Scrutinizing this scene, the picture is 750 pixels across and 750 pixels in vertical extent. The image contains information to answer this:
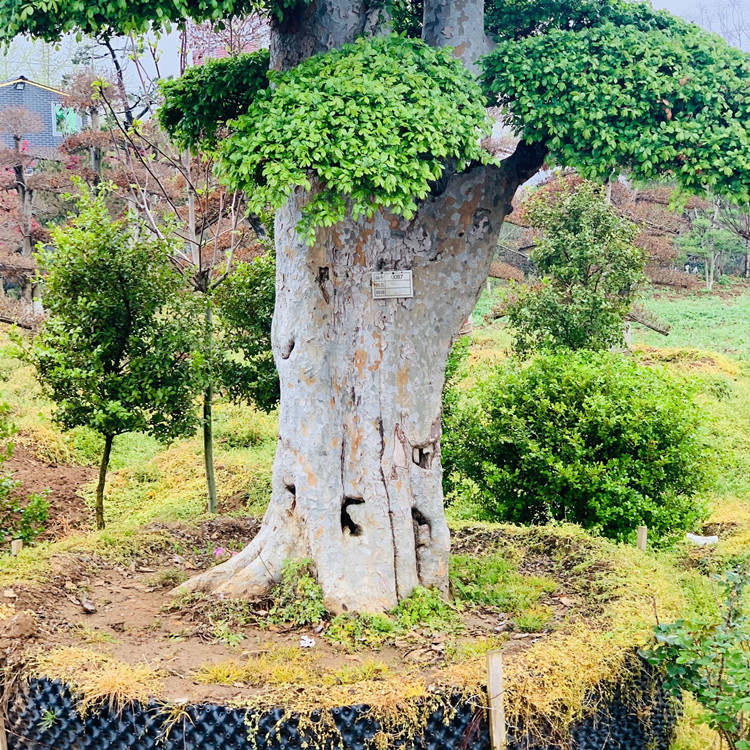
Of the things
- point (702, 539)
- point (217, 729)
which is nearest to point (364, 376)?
point (217, 729)

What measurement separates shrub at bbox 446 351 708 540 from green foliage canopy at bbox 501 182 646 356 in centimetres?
163

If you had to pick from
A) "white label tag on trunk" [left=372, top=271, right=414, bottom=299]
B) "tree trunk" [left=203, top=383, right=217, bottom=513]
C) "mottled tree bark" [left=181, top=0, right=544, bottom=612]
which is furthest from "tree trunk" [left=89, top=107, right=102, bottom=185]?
"white label tag on trunk" [left=372, top=271, right=414, bottom=299]

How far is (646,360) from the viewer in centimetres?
1705

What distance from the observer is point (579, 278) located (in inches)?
396

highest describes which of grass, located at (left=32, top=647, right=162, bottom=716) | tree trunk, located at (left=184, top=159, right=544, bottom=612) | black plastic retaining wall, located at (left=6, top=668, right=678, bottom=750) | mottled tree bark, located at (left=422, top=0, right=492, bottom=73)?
mottled tree bark, located at (left=422, top=0, right=492, bottom=73)

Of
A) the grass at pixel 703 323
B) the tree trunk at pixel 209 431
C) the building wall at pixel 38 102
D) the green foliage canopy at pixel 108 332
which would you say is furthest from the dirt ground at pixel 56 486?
the grass at pixel 703 323

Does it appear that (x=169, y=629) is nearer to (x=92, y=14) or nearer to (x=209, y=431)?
(x=209, y=431)

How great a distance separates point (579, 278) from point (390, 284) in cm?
514

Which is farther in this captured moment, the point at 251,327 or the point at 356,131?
the point at 251,327

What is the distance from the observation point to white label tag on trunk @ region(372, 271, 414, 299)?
5.55 metres

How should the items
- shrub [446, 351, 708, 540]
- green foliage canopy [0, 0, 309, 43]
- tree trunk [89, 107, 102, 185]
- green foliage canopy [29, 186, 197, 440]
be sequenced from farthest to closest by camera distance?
1. tree trunk [89, 107, 102, 185]
2. shrub [446, 351, 708, 540]
3. green foliage canopy [29, 186, 197, 440]
4. green foliage canopy [0, 0, 309, 43]

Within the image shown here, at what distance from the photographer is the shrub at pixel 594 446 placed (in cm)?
749

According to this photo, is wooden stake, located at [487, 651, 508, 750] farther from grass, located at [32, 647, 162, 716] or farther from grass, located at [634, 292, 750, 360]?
grass, located at [634, 292, 750, 360]

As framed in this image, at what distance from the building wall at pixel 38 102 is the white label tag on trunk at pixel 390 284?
21.1 metres
